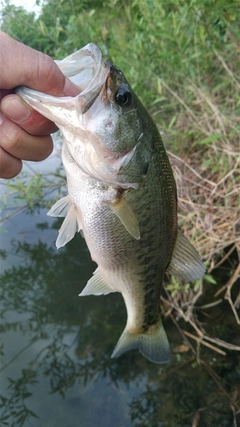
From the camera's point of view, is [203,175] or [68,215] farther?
[203,175]

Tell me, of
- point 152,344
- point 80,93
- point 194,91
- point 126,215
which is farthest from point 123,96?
point 194,91

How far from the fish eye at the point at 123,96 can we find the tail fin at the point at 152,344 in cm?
104

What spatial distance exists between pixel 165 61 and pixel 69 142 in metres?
2.14

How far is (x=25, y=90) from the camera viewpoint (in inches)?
45.5

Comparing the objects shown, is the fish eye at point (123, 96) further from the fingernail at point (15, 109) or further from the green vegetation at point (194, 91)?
the green vegetation at point (194, 91)

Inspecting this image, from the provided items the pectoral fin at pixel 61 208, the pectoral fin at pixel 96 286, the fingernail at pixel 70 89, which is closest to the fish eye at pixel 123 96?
the fingernail at pixel 70 89

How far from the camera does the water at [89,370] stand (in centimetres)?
270

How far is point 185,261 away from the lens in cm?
155

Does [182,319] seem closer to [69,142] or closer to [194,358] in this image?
[194,358]

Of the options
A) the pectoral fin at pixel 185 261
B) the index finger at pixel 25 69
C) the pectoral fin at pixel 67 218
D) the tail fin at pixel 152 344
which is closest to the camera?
the index finger at pixel 25 69

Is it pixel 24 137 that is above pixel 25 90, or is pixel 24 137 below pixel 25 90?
below

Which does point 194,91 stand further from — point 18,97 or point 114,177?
point 18,97

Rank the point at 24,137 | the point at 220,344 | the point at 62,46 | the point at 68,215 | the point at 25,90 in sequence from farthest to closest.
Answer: the point at 62,46 < the point at 220,344 < the point at 68,215 < the point at 24,137 < the point at 25,90

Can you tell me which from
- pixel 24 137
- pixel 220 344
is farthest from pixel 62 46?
pixel 220 344
